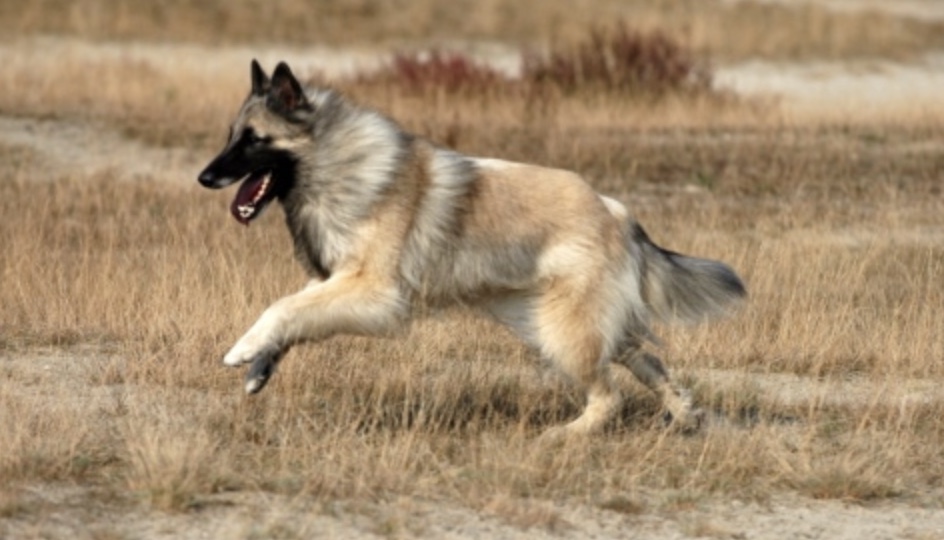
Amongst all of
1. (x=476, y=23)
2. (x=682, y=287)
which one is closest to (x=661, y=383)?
(x=682, y=287)

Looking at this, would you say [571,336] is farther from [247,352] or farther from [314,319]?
[247,352]

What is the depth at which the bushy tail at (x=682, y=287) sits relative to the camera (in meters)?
8.34

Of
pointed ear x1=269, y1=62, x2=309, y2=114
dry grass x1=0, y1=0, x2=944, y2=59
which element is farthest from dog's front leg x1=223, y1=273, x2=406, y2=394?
dry grass x1=0, y1=0, x2=944, y2=59

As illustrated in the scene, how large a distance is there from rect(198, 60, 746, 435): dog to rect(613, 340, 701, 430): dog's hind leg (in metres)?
0.16

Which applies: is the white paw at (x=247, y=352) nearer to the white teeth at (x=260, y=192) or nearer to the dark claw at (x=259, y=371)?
the dark claw at (x=259, y=371)

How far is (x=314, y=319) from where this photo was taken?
7578mm

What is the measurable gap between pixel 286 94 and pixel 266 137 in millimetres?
201

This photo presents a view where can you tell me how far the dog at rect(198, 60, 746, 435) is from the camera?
785 centimetres

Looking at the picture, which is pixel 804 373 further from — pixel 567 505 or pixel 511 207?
pixel 567 505

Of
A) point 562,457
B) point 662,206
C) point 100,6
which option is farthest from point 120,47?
point 562,457

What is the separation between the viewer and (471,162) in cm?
817

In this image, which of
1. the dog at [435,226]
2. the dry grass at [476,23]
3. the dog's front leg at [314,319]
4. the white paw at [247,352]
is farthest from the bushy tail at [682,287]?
the dry grass at [476,23]

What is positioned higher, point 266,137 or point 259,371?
point 266,137

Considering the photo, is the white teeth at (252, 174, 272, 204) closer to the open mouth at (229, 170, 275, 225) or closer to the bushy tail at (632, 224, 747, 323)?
the open mouth at (229, 170, 275, 225)
